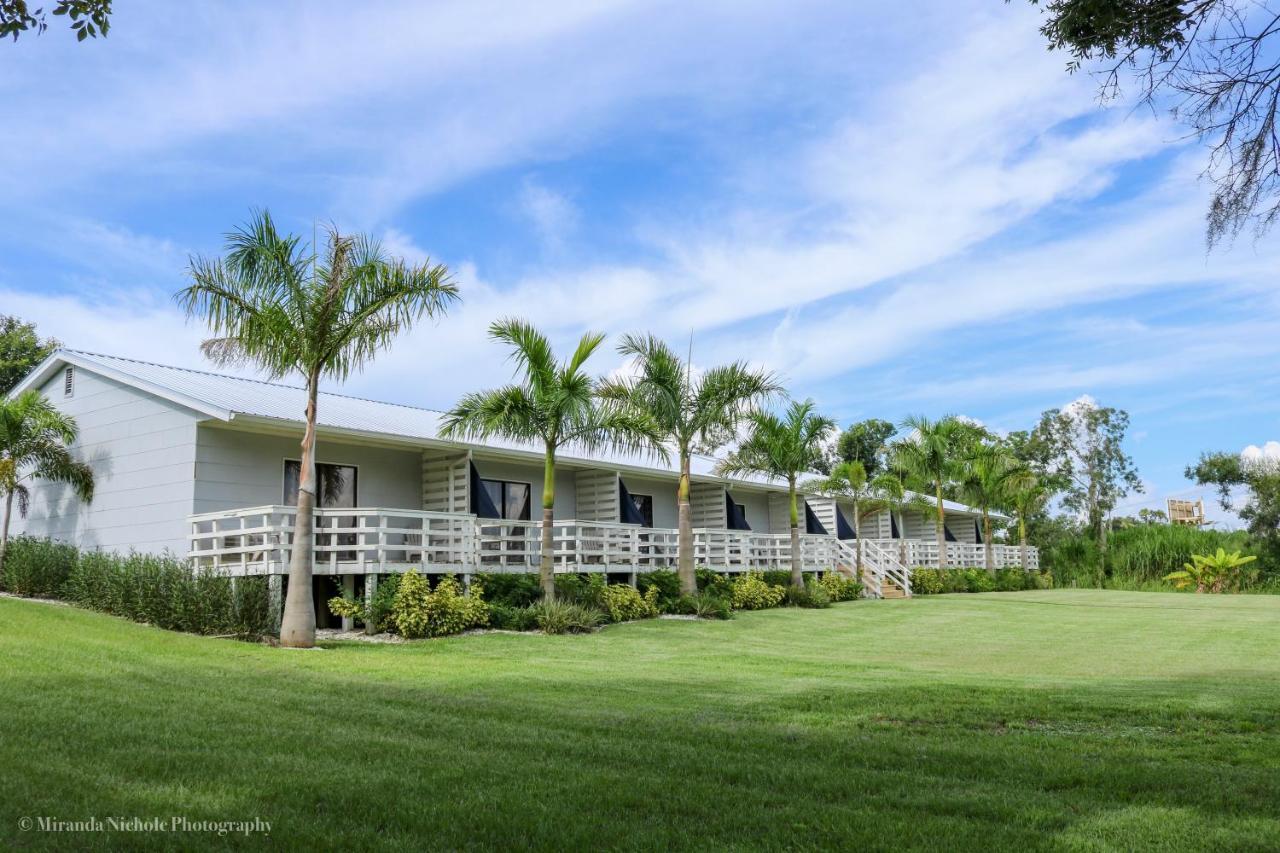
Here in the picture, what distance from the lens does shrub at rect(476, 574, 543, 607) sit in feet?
62.6

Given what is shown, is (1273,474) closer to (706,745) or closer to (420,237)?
(420,237)

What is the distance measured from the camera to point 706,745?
23.7 ft

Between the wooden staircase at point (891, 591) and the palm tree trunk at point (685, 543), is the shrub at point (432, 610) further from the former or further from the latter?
the wooden staircase at point (891, 591)

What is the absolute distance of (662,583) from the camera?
23.2m

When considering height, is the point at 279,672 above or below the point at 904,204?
below

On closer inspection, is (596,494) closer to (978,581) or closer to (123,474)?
(123,474)

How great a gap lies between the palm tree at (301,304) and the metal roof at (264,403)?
2.74m

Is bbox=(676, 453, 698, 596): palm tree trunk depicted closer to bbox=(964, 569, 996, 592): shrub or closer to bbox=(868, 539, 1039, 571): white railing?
bbox=(868, 539, 1039, 571): white railing

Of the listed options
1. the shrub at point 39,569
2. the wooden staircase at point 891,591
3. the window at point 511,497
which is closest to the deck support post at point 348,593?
the shrub at point 39,569

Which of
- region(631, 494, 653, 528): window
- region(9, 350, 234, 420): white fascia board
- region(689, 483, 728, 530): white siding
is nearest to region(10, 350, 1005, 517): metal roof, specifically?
region(9, 350, 234, 420): white fascia board

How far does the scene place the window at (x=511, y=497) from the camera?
79.4 feet

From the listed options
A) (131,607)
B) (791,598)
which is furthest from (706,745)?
(791,598)

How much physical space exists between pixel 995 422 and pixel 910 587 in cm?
2199

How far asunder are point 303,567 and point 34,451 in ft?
30.1
